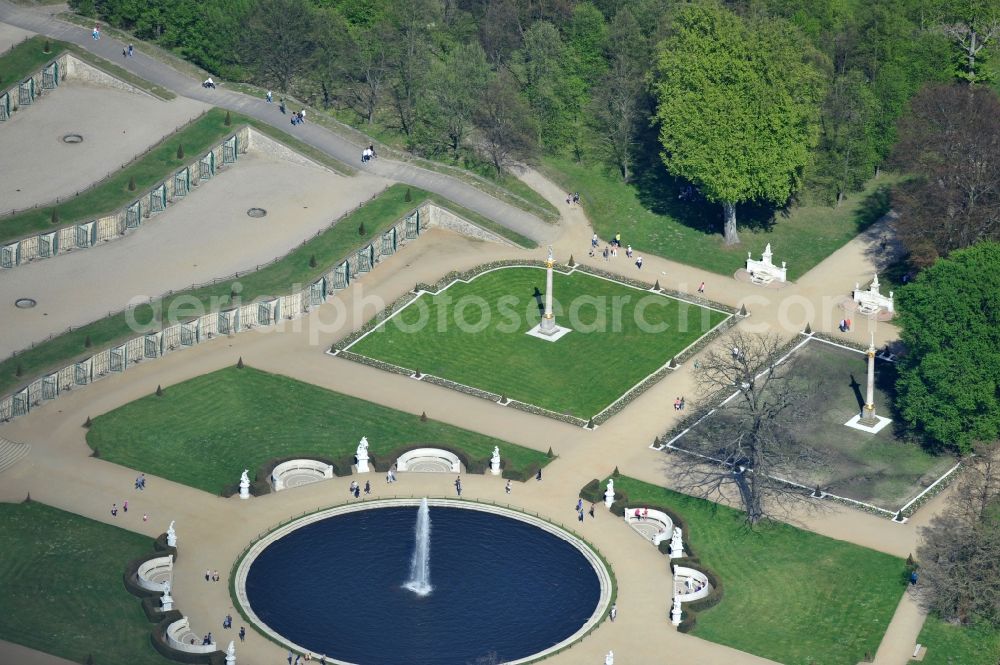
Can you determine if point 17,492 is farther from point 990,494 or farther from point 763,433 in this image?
point 990,494

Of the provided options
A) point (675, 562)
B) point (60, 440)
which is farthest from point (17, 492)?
point (675, 562)

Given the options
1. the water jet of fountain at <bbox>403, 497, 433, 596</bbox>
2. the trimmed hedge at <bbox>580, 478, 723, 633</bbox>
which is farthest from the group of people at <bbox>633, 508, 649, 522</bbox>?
the water jet of fountain at <bbox>403, 497, 433, 596</bbox>

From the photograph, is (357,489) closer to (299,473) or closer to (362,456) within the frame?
(362,456)

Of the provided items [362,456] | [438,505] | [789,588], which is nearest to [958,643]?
[789,588]

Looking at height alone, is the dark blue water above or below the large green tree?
below

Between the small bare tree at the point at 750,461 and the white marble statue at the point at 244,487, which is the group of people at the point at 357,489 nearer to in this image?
the white marble statue at the point at 244,487

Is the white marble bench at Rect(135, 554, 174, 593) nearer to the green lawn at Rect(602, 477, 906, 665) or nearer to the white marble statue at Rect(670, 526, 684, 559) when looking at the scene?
the green lawn at Rect(602, 477, 906, 665)
